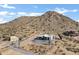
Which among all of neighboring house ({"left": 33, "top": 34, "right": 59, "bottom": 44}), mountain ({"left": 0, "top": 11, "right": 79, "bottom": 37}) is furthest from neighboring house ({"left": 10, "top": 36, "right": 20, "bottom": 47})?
neighboring house ({"left": 33, "top": 34, "right": 59, "bottom": 44})

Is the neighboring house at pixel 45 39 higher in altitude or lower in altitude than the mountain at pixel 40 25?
lower

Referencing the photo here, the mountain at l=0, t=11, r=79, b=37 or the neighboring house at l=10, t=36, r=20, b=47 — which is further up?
the mountain at l=0, t=11, r=79, b=37

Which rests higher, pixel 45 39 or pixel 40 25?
pixel 40 25

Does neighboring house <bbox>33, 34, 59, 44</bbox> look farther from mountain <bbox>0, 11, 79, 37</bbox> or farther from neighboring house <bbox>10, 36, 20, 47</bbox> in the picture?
neighboring house <bbox>10, 36, 20, 47</bbox>

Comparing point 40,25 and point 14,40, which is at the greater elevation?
point 40,25

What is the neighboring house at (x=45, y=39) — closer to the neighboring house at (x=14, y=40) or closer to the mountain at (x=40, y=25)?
the mountain at (x=40, y=25)

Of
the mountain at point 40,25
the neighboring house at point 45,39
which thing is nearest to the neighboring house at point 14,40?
the mountain at point 40,25

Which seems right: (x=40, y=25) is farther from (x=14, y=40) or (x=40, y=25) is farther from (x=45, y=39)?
(x=14, y=40)

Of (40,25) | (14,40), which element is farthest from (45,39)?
(14,40)

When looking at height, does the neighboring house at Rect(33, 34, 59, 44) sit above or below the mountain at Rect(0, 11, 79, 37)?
below
